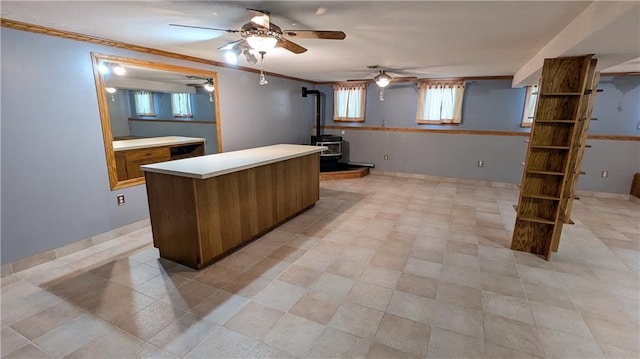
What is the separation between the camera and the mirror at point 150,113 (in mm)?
3135

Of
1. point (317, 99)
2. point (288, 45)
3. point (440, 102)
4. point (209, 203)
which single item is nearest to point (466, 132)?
point (440, 102)

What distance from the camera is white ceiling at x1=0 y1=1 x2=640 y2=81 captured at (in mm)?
→ 1998

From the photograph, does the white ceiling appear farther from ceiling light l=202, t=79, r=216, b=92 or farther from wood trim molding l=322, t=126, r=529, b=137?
wood trim molding l=322, t=126, r=529, b=137

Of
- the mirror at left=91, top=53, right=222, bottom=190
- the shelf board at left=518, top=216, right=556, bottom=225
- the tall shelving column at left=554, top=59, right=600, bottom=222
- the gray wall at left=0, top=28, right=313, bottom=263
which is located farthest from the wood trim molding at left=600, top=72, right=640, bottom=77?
the gray wall at left=0, top=28, right=313, bottom=263

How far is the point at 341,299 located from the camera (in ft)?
7.40

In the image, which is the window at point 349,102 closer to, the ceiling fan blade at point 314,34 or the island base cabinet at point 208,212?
the island base cabinet at point 208,212

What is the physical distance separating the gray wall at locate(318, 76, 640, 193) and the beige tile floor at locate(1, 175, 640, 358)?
2.01 m

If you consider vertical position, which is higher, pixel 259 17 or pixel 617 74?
pixel 617 74

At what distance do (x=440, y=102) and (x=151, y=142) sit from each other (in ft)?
17.4

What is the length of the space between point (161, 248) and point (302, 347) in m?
1.80

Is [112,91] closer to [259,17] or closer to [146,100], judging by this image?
[146,100]

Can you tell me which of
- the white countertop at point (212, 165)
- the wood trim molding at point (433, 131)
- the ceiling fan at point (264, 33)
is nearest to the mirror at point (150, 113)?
the white countertop at point (212, 165)

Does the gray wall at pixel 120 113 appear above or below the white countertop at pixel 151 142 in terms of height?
above

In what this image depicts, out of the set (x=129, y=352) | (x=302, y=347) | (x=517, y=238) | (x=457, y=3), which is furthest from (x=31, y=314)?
(x=517, y=238)
